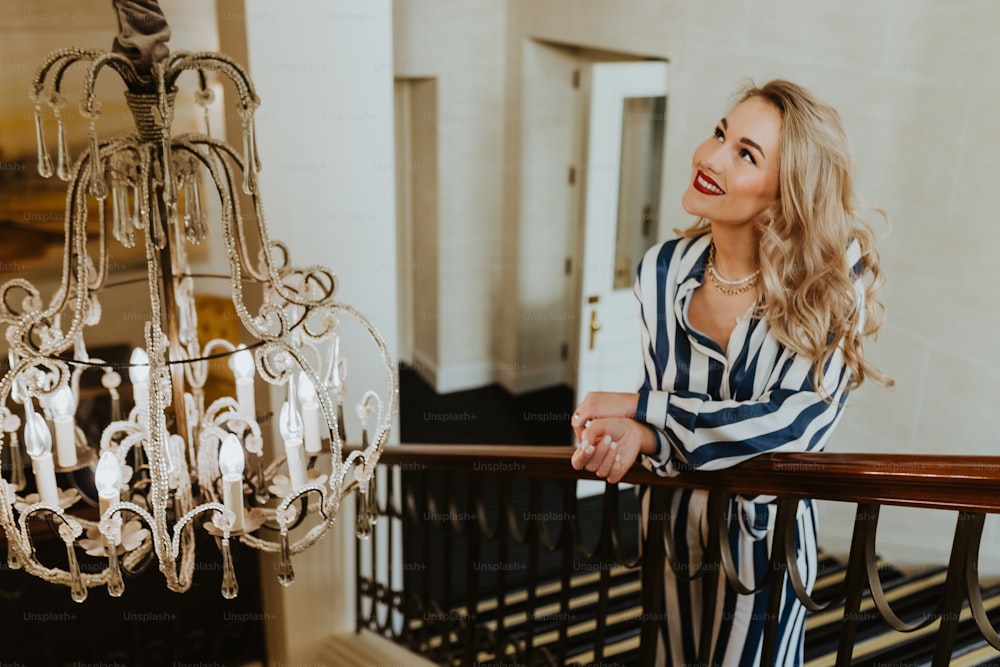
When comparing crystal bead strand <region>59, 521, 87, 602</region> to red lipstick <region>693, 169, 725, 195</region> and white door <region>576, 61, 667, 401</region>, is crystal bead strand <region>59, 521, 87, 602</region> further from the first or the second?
white door <region>576, 61, 667, 401</region>

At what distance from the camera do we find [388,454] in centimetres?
315

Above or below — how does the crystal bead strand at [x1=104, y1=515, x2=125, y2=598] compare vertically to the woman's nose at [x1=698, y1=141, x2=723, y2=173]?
below

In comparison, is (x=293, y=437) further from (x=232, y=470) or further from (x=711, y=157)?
(x=711, y=157)

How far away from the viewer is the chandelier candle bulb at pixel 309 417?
2.19 m

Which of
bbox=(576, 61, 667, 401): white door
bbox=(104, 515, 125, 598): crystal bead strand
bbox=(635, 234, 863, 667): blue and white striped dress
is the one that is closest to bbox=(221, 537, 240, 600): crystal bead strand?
bbox=(104, 515, 125, 598): crystal bead strand

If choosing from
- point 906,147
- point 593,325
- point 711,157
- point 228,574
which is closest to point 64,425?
point 228,574

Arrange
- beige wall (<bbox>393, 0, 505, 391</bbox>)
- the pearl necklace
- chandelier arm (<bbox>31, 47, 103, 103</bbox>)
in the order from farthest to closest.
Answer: beige wall (<bbox>393, 0, 505, 391</bbox>), the pearl necklace, chandelier arm (<bbox>31, 47, 103, 103</bbox>)

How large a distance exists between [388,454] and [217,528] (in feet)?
3.98

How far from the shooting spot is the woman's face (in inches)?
82.1

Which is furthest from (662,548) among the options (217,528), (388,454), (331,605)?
(331,605)

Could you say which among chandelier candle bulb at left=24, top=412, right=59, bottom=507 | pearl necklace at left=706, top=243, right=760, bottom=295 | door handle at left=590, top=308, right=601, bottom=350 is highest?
pearl necklace at left=706, top=243, right=760, bottom=295

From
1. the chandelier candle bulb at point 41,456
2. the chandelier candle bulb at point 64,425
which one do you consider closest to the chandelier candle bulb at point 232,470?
the chandelier candle bulb at point 41,456

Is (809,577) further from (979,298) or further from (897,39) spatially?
(897,39)

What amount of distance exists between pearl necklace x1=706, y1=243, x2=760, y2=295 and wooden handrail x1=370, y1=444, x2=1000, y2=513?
451mm
